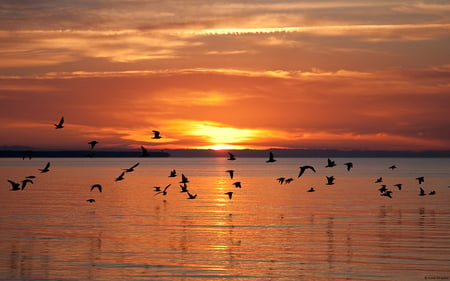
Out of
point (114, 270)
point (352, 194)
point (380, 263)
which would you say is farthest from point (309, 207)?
point (114, 270)

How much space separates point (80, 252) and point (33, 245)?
404 cm

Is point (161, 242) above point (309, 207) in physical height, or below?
below

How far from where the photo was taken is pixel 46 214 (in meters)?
66.6

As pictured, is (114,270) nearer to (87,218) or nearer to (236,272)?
(236,272)

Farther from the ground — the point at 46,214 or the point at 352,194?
the point at 352,194

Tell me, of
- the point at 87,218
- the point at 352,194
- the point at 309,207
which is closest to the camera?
the point at 87,218

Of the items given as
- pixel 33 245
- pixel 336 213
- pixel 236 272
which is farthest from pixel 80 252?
pixel 336 213

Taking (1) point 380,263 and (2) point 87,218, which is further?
(2) point 87,218

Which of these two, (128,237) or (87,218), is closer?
(128,237)

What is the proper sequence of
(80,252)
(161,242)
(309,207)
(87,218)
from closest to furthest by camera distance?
(80,252)
(161,242)
(87,218)
(309,207)

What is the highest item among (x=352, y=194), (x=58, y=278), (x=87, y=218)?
(x=352, y=194)

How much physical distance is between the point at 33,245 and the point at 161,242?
313 inches

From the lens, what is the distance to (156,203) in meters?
81.1

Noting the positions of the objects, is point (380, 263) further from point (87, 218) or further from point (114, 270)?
point (87, 218)
